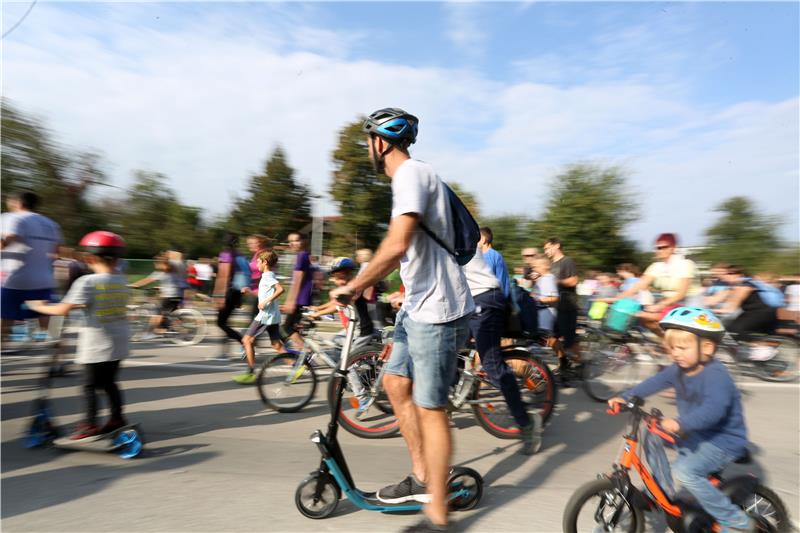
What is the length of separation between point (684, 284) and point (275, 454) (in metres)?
4.81

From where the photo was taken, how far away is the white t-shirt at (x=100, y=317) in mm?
3696

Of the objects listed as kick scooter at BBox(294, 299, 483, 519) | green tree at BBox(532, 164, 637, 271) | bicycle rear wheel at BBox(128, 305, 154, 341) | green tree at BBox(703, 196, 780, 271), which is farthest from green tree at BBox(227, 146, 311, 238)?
kick scooter at BBox(294, 299, 483, 519)

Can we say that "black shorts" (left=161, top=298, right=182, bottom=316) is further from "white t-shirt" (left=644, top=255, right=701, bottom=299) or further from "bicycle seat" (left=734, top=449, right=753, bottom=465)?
"bicycle seat" (left=734, top=449, right=753, bottom=465)

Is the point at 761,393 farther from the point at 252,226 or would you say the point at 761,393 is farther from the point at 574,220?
the point at 252,226

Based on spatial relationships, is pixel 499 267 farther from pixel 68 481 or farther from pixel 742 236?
pixel 742 236

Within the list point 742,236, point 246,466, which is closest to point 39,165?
point 246,466

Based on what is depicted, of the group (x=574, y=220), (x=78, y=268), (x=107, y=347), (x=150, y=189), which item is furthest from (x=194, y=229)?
(x=107, y=347)

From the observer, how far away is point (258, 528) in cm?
285

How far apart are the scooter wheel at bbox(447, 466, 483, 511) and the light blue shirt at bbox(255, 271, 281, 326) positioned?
3.66m

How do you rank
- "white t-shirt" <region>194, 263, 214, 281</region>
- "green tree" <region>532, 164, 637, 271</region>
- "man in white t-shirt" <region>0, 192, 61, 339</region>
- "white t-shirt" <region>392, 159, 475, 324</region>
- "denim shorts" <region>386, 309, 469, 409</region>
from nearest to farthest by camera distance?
"white t-shirt" <region>392, 159, 475, 324</region> < "denim shorts" <region>386, 309, 469, 409</region> < "man in white t-shirt" <region>0, 192, 61, 339</region> < "white t-shirt" <region>194, 263, 214, 281</region> < "green tree" <region>532, 164, 637, 271</region>

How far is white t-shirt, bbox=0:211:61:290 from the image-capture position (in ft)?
16.3

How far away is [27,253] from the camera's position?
5035 mm

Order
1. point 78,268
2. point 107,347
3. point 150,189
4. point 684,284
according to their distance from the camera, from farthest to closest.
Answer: point 150,189 < point 78,268 < point 684,284 < point 107,347

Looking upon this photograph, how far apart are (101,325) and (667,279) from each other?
579 cm
